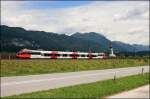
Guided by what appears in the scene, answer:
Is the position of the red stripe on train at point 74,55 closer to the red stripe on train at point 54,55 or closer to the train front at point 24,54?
the red stripe on train at point 54,55

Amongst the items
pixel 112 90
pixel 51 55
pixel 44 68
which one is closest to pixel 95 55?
pixel 51 55

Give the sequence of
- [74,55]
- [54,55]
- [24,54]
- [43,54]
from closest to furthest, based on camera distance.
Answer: [24,54] → [43,54] → [54,55] → [74,55]

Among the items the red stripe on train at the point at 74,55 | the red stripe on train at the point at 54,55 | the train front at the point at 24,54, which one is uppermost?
the train front at the point at 24,54

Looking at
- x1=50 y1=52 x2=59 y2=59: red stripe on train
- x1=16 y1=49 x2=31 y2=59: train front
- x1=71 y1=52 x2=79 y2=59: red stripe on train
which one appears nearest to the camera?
x1=16 y1=49 x2=31 y2=59: train front

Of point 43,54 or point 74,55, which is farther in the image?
point 74,55

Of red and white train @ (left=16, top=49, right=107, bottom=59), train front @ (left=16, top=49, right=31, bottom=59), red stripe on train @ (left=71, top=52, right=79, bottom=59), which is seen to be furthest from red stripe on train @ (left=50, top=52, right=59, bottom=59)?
red stripe on train @ (left=71, top=52, right=79, bottom=59)

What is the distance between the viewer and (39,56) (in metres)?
89.8

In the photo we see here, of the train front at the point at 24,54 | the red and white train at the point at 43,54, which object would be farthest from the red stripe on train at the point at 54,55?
the train front at the point at 24,54

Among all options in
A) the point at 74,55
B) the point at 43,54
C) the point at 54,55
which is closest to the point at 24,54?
the point at 43,54

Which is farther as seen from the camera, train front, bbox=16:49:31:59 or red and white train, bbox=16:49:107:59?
red and white train, bbox=16:49:107:59

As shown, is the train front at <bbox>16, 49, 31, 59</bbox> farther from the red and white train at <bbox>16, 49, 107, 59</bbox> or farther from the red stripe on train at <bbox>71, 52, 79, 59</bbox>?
the red stripe on train at <bbox>71, 52, 79, 59</bbox>

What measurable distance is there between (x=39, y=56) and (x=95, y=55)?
122 ft

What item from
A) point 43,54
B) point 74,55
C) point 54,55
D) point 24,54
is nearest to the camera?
point 24,54

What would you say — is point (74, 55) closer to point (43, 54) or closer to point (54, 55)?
point (54, 55)
